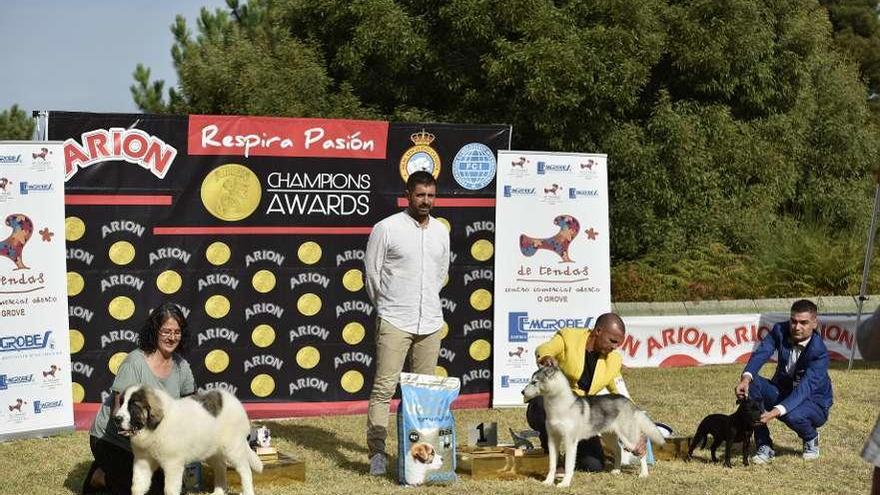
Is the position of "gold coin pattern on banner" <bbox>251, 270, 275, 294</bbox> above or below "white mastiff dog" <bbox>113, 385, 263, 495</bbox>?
above

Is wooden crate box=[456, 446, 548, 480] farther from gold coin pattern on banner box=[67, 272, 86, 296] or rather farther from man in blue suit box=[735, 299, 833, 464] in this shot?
gold coin pattern on banner box=[67, 272, 86, 296]

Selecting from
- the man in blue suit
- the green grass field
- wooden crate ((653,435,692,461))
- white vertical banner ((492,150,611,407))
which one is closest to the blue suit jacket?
the man in blue suit

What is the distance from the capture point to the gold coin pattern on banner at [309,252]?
10.1 m

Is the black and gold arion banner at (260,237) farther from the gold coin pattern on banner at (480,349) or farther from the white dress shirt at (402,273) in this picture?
the white dress shirt at (402,273)

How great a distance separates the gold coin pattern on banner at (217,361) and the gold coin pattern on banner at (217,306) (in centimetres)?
30

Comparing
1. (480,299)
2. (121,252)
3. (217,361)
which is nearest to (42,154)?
(121,252)

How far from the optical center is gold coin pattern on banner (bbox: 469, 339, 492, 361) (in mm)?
10641

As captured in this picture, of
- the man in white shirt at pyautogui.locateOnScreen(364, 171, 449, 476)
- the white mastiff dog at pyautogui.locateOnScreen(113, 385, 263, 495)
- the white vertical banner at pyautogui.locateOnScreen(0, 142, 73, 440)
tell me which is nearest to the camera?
the white mastiff dog at pyautogui.locateOnScreen(113, 385, 263, 495)

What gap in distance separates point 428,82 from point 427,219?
36.5 feet

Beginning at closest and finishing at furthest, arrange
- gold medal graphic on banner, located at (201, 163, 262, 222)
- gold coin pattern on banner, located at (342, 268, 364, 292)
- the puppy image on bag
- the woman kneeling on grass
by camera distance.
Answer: the woman kneeling on grass, the puppy image on bag, gold medal graphic on banner, located at (201, 163, 262, 222), gold coin pattern on banner, located at (342, 268, 364, 292)

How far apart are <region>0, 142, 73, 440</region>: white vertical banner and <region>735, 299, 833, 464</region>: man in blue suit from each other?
17.2 feet

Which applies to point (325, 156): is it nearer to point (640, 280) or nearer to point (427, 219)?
point (427, 219)

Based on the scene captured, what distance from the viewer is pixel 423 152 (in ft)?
33.9

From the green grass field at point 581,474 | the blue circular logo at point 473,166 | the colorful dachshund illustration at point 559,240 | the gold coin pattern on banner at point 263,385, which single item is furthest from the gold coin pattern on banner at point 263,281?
the colorful dachshund illustration at point 559,240
